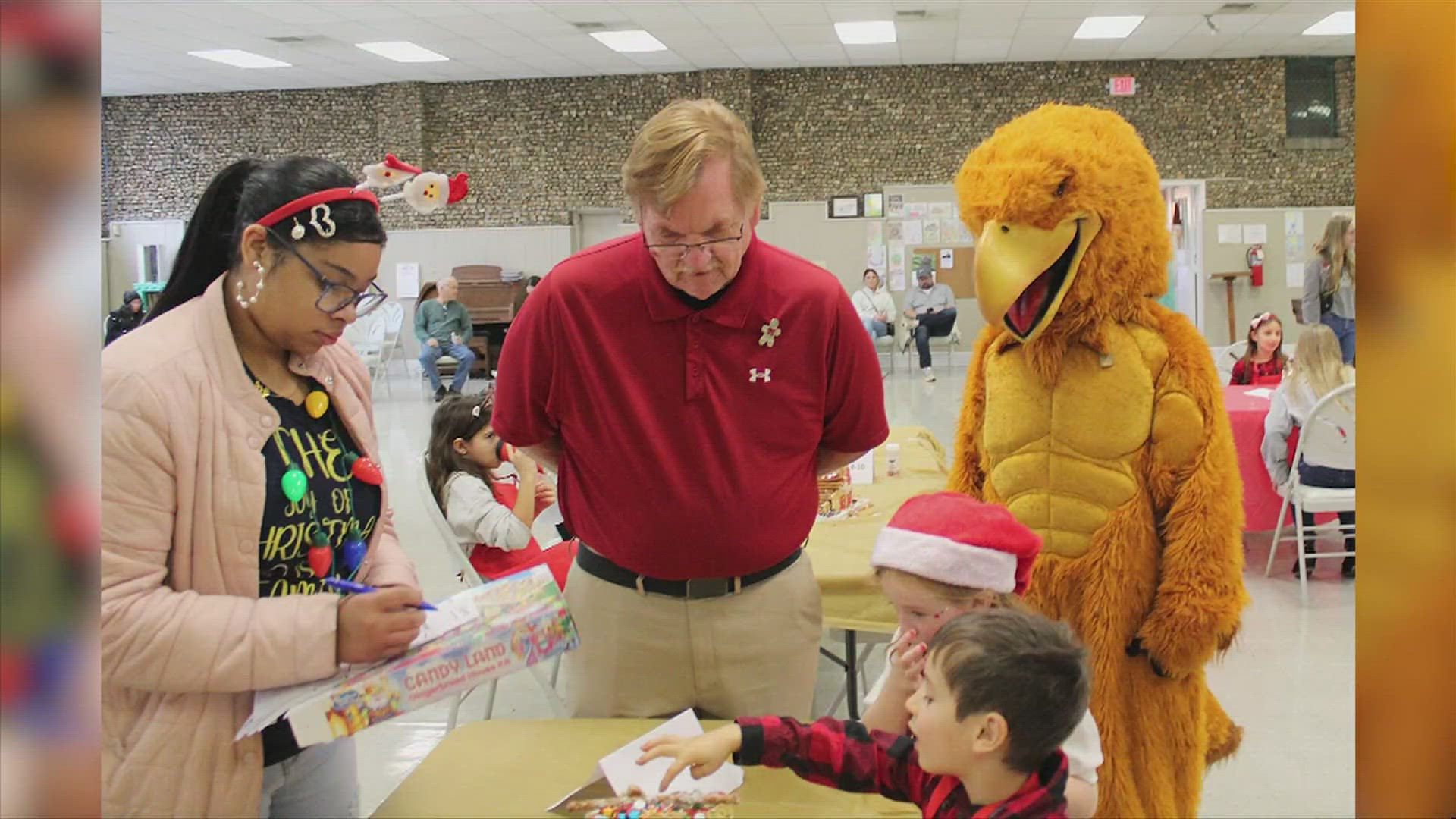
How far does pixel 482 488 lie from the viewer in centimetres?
339

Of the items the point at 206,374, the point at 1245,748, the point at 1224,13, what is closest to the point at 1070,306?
the point at 206,374

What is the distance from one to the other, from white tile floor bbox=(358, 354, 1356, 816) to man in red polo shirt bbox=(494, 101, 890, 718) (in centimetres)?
104

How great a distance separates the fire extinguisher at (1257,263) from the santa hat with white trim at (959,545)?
577 inches

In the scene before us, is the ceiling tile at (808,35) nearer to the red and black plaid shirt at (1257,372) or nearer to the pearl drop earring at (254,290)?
the red and black plaid shirt at (1257,372)

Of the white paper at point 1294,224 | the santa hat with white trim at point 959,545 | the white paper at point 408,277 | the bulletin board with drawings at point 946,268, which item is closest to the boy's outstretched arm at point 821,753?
the santa hat with white trim at point 959,545

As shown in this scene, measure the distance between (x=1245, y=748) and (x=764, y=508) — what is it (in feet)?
7.82

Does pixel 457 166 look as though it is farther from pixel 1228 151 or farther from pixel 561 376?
pixel 561 376

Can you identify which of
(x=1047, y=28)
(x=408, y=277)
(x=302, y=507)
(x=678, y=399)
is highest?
(x=1047, y=28)

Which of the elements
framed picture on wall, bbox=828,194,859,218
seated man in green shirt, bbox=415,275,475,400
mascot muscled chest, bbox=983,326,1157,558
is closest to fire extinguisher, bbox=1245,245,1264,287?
framed picture on wall, bbox=828,194,859,218

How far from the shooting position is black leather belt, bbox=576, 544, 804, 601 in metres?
1.84

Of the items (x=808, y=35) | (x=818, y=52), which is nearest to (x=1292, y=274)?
(x=818, y=52)

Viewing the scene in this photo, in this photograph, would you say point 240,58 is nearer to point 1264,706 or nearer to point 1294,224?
point 1294,224

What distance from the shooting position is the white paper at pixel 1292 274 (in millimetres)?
14648

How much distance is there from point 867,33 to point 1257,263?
601 centimetres
